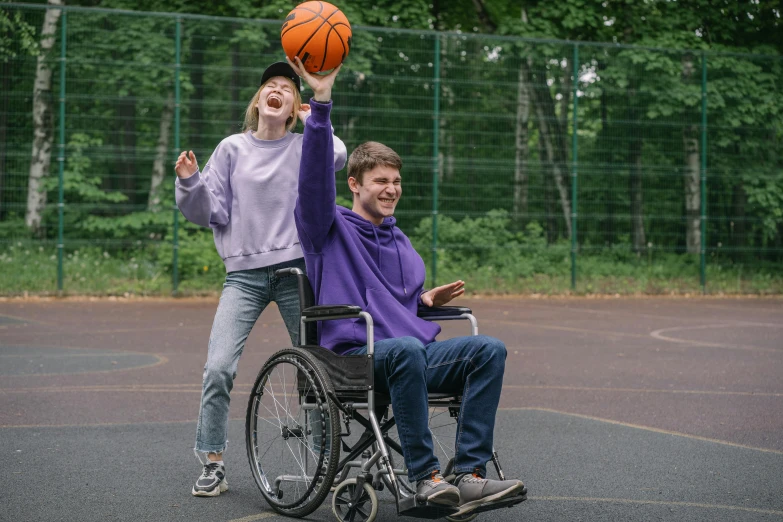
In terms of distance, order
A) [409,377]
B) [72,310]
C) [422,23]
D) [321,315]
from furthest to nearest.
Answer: [422,23], [72,310], [321,315], [409,377]

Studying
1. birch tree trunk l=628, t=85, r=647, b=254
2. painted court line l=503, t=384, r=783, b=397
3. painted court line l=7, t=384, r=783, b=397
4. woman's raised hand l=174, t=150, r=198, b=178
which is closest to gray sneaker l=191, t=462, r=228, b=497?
woman's raised hand l=174, t=150, r=198, b=178

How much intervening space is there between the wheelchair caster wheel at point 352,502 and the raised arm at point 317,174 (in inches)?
36.9

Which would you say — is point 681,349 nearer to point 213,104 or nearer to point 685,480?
point 685,480

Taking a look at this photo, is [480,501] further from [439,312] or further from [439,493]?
[439,312]

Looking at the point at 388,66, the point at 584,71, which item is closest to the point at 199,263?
the point at 388,66

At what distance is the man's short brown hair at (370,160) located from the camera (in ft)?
15.0

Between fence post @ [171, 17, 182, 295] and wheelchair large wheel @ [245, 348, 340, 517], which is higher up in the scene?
fence post @ [171, 17, 182, 295]

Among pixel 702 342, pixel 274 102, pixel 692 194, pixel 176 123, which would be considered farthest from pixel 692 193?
pixel 274 102

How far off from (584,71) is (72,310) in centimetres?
821

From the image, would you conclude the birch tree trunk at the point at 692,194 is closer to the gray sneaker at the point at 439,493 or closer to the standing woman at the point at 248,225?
the standing woman at the point at 248,225

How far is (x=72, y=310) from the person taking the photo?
13.1 metres

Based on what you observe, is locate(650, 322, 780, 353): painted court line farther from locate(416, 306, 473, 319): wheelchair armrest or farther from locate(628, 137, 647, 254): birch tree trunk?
locate(416, 306, 473, 319): wheelchair armrest

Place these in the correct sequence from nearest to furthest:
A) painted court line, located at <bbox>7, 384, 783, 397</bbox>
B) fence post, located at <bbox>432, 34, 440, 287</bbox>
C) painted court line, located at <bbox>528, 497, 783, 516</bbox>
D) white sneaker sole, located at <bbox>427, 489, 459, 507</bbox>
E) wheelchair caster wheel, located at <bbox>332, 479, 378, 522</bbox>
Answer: white sneaker sole, located at <bbox>427, 489, 459, 507</bbox> < wheelchair caster wheel, located at <bbox>332, 479, 378, 522</bbox> < painted court line, located at <bbox>528, 497, 783, 516</bbox> < painted court line, located at <bbox>7, 384, 783, 397</bbox> < fence post, located at <bbox>432, 34, 440, 287</bbox>

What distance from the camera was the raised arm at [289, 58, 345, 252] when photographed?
4.35m
